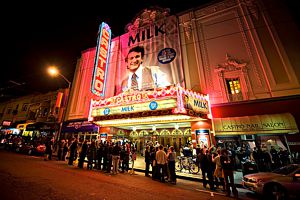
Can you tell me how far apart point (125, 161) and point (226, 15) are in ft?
53.5

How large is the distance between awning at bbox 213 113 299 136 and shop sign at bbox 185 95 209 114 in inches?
48.6

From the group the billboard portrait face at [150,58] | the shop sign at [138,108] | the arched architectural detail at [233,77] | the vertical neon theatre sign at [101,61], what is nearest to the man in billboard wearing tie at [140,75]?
the billboard portrait face at [150,58]

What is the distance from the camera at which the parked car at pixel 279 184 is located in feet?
16.8

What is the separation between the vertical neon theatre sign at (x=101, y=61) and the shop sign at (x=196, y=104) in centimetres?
996

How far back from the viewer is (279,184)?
5.44 metres

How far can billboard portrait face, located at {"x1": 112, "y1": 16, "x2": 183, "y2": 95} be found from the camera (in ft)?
51.5

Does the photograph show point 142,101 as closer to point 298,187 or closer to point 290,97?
point 298,187

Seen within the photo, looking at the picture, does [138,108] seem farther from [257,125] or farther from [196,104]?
[257,125]

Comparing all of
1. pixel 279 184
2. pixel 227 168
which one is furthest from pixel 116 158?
pixel 279 184

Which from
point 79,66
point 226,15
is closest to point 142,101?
point 226,15

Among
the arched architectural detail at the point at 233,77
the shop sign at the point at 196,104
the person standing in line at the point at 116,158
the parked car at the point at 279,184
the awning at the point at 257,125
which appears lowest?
the parked car at the point at 279,184

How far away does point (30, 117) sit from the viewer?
27.0 m

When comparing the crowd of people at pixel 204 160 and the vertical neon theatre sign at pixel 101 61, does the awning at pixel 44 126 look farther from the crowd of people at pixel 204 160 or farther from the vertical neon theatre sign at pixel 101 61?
the crowd of people at pixel 204 160

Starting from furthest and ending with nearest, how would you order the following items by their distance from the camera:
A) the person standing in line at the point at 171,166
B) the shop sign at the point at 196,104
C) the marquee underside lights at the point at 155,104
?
the shop sign at the point at 196,104 → the marquee underside lights at the point at 155,104 → the person standing in line at the point at 171,166
